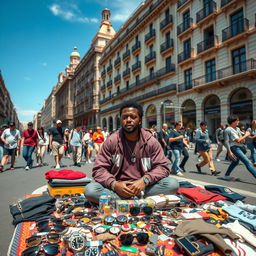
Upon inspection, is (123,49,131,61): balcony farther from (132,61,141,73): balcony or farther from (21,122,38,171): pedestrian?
(21,122,38,171): pedestrian

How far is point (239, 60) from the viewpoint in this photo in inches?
620

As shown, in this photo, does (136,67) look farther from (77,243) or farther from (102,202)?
(77,243)

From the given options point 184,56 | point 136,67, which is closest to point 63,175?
point 184,56

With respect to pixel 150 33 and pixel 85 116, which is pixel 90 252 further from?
pixel 85 116

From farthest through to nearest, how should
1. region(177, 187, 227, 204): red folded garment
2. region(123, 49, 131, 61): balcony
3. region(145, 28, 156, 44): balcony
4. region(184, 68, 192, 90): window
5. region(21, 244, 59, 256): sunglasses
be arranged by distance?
region(123, 49, 131, 61): balcony → region(145, 28, 156, 44): balcony → region(184, 68, 192, 90): window → region(177, 187, 227, 204): red folded garment → region(21, 244, 59, 256): sunglasses

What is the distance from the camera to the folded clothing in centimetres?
233

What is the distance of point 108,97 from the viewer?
123ft

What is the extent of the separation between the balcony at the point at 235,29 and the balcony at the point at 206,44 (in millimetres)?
1010

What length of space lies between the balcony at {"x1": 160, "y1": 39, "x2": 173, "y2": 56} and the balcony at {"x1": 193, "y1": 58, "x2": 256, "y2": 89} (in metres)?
6.11

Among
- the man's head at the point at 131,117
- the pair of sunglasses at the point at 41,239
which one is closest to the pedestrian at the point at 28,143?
the man's head at the point at 131,117

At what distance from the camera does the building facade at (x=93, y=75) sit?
42.6 metres

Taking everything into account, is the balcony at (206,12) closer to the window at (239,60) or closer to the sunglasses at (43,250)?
the window at (239,60)

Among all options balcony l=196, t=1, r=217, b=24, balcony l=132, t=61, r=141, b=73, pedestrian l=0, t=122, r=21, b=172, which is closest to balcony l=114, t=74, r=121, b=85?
balcony l=132, t=61, r=141, b=73

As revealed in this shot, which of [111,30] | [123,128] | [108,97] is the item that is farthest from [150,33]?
[123,128]
